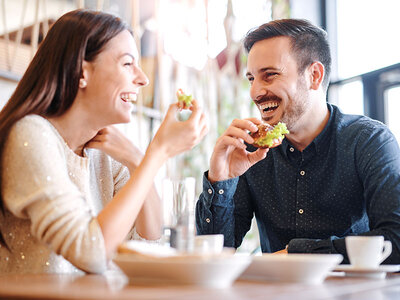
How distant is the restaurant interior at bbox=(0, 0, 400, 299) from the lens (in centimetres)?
350

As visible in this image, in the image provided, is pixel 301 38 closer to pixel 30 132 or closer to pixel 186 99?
pixel 186 99

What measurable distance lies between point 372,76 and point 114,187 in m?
2.33

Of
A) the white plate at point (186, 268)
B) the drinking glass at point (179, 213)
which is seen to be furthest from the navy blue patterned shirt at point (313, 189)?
the white plate at point (186, 268)

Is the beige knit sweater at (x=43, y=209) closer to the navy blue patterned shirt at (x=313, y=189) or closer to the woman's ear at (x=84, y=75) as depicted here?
the woman's ear at (x=84, y=75)

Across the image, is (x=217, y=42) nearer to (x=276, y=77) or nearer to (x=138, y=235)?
(x=276, y=77)

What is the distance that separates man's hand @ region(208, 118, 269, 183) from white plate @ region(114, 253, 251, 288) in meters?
1.04

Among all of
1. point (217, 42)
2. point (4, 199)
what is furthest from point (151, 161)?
point (217, 42)

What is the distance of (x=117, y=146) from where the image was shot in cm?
171

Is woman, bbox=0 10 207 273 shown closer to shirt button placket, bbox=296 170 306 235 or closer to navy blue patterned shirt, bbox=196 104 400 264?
navy blue patterned shirt, bbox=196 104 400 264

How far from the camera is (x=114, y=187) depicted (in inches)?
76.1

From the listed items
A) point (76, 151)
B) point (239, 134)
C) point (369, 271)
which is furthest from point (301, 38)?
point (369, 271)

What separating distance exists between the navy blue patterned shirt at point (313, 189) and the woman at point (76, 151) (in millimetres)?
461

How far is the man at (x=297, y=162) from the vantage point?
2043mm

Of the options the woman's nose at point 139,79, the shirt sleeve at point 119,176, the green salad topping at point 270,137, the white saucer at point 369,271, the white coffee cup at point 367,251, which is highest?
the woman's nose at point 139,79
